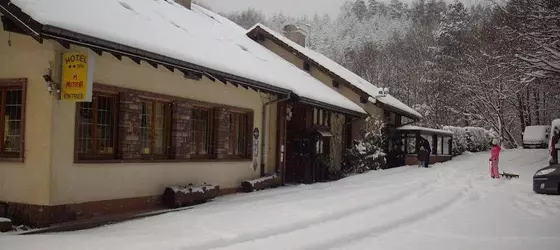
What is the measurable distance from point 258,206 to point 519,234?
5.24 meters

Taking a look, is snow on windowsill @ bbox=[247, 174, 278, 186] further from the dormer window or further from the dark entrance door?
the dormer window

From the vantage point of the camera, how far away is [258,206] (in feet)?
36.3

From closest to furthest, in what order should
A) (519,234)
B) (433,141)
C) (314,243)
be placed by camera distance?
(314,243) → (519,234) → (433,141)

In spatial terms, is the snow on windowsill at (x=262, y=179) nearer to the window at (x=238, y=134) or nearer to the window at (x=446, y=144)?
the window at (x=238, y=134)

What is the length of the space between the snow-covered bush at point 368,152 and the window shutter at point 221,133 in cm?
888

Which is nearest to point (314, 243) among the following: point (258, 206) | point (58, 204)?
point (258, 206)

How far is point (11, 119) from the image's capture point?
930cm

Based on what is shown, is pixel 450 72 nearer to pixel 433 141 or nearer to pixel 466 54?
pixel 466 54

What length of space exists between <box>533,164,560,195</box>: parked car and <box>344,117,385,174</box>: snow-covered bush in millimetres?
8216

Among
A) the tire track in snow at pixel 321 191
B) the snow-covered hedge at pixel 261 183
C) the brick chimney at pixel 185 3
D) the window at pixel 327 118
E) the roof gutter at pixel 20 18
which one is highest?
the brick chimney at pixel 185 3

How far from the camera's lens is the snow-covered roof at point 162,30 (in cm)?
838

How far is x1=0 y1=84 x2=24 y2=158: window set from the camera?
9133mm

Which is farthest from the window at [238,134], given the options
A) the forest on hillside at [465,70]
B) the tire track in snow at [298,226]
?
the forest on hillside at [465,70]

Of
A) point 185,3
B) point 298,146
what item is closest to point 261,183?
point 298,146
